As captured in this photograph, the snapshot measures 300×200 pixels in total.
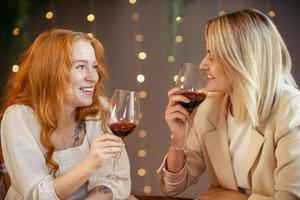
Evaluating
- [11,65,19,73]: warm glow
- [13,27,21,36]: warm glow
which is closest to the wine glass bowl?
[11,65,19,73]: warm glow

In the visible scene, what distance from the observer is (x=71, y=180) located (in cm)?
137

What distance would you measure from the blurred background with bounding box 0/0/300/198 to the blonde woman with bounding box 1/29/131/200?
46.1 inches

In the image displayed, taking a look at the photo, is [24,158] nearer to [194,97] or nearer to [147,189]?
[194,97]

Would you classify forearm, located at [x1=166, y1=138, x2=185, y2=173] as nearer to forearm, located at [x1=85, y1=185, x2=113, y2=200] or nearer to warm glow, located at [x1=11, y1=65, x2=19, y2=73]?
forearm, located at [x1=85, y1=185, x2=113, y2=200]

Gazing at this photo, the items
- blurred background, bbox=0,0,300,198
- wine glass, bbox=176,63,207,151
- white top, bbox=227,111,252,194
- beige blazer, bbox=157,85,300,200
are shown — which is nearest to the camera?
beige blazer, bbox=157,85,300,200

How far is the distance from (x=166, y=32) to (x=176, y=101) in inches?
54.0

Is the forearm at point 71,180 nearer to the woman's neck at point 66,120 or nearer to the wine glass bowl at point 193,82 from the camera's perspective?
the woman's neck at point 66,120

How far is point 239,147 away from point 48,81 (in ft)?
2.50

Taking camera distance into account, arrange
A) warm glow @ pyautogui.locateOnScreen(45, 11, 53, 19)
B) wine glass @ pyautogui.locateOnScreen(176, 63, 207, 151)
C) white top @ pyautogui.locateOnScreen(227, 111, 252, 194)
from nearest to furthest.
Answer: wine glass @ pyautogui.locateOnScreen(176, 63, 207, 151) → white top @ pyautogui.locateOnScreen(227, 111, 252, 194) → warm glow @ pyautogui.locateOnScreen(45, 11, 53, 19)

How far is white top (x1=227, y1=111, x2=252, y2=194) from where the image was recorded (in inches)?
63.6

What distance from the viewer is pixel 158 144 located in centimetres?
291

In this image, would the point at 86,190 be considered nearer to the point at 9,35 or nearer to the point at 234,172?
the point at 234,172

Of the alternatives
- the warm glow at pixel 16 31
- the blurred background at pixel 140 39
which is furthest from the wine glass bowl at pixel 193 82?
the warm glow at pixel 16 31

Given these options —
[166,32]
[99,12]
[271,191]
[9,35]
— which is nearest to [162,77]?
[166,32]
